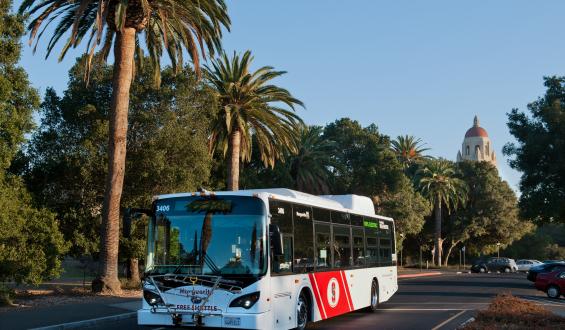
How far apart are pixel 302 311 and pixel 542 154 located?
27.1 m

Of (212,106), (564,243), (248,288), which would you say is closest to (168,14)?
(212,106)

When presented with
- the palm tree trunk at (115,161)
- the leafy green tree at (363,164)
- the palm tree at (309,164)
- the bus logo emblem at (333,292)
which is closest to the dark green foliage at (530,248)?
the leafy green tree at (363,164)

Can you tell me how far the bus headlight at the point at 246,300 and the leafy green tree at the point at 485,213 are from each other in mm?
71917

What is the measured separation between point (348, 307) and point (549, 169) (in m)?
23.7

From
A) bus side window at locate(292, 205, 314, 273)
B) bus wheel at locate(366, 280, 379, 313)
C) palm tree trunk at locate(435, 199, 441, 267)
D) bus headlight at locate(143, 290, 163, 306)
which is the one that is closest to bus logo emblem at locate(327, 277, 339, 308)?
bus side window at locate(292, 205, 314, 273)

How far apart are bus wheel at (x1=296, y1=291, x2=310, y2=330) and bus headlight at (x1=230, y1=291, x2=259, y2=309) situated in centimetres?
206

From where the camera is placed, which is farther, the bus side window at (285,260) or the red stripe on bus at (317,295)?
the red stripe on bus at (317,295)

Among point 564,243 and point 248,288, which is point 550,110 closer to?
point 248,288

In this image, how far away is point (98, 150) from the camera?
2931cm

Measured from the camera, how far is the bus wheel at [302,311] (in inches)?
532

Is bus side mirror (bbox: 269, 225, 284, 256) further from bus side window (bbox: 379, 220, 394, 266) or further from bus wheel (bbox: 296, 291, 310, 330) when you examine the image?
bus side window (bbox: 379, 220, 394, 266)

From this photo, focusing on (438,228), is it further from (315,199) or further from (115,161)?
(315,199)

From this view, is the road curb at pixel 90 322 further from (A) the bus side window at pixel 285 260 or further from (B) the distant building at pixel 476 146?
(B) the distant building at pixel 476 146

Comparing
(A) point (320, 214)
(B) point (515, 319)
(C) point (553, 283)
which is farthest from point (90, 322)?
(C) point (553, 283)
